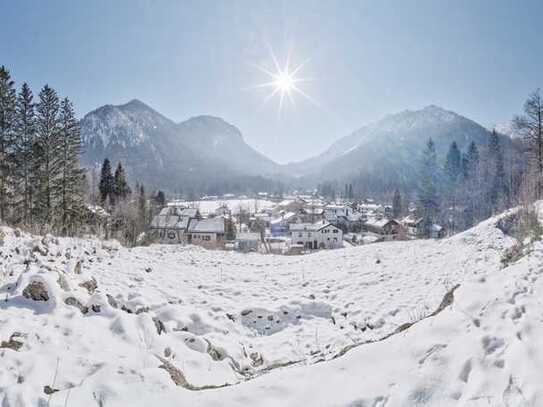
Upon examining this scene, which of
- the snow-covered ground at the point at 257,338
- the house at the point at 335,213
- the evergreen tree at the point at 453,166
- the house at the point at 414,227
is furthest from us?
the house at the point at 335,213

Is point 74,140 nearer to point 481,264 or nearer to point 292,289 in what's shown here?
point 292,289

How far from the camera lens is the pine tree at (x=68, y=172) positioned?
2116 cm

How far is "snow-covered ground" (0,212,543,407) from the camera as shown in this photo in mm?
2588

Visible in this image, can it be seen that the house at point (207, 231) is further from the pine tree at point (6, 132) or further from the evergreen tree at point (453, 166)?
the evergreen tree at point (453, 166)

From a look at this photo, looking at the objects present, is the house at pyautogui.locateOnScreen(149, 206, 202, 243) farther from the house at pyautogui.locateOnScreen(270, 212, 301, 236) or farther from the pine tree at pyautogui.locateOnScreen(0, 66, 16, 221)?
the house at pyautogui.locateOnScreen(270, 212, 301, 236)

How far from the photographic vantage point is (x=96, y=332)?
4.13 metres

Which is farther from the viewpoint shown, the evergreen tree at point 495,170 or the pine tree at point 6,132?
the evergreen tree at point 495,170

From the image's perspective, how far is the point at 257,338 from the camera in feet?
20.2

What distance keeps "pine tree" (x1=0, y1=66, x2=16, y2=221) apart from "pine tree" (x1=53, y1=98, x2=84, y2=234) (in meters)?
2.68

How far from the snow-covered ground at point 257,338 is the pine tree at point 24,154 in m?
15.5

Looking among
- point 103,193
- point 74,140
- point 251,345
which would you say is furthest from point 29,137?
point 251,345

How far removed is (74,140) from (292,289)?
21.6 metres

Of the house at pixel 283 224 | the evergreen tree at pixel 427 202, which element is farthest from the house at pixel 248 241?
the evergreen tree at pixel 427 202

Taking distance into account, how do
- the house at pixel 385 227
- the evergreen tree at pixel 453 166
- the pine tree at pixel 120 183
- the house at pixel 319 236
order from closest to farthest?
the pine tree at pixel 120 183 → the house at pixel 319 236 → the house at pixel 385 227 → the evergreen tree at pixel 453 166
